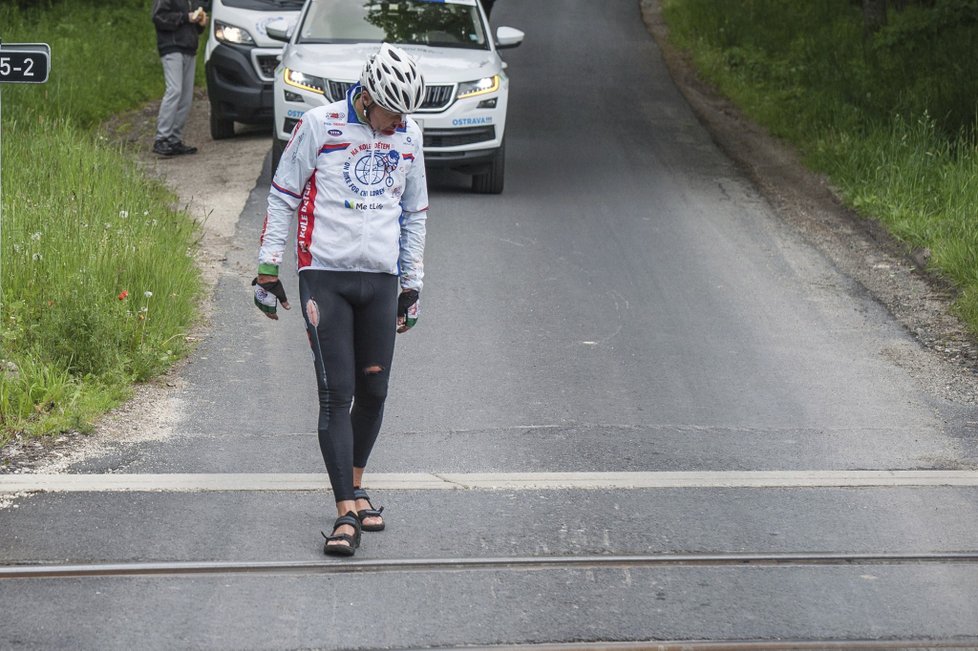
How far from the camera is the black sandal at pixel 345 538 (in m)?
5.29

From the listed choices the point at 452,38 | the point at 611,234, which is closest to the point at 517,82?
the point at 452,38

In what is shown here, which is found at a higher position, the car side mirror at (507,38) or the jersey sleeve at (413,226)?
the jersey sleeve at (413,226)

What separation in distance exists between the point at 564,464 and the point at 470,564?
4.54 feet

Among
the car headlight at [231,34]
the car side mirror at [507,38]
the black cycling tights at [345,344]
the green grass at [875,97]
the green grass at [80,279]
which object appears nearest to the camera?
the black cycling tights at [345,344]

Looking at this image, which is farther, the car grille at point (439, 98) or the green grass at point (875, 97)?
the car grille at point (439, 98)

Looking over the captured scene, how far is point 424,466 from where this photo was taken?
6.52 m

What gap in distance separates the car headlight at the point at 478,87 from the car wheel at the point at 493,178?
0.55 meters

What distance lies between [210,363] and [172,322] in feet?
1.50

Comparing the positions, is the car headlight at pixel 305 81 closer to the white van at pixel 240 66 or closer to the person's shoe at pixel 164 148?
the person's shoe at pixel 164 148

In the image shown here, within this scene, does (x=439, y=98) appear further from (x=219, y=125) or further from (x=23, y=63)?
(x=23, y=63)

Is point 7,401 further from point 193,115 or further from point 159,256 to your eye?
point 193,115

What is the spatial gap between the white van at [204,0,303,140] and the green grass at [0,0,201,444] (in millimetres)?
2330

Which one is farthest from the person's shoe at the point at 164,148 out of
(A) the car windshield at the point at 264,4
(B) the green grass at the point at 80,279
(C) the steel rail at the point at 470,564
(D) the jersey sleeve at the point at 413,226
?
(C) the steel rail at the point at 470,564

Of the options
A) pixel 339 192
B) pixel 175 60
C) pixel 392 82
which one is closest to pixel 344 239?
pixel 339 192
